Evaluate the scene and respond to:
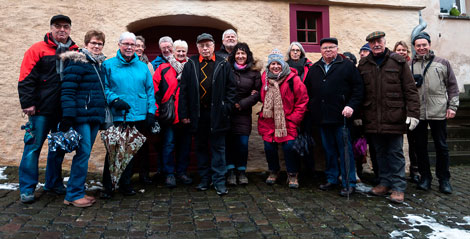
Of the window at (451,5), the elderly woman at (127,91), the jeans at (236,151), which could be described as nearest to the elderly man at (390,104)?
the jeans at (236,151)

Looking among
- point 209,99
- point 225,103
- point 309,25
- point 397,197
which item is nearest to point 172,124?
point 209,99

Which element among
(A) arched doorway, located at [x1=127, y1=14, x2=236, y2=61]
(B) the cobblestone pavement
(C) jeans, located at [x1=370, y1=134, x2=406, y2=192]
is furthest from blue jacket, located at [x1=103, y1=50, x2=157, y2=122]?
(C) jeans, located at [x1=370, y1=134, x2=406, y2=192]

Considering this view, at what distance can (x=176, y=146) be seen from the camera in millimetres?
4668

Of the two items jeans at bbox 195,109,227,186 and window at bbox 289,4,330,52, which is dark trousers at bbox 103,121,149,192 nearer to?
jeans at bbox 195,109,227,186

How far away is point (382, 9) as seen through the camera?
6.24 meters

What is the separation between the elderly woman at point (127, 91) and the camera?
3787 mm

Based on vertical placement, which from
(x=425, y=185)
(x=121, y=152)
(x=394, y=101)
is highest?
(x=394, y=101)

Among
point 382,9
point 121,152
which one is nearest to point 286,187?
point 121,152

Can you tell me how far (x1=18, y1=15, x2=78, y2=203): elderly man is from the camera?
3514 mm

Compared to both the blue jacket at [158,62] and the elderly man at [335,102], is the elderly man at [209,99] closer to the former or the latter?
the blue jacket at [158,62]

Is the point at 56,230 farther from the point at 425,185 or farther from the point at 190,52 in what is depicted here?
the point at 425,185

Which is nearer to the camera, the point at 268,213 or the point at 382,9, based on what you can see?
the point at 268,213

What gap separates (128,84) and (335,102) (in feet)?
8.42

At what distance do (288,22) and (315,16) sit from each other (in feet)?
2.14
